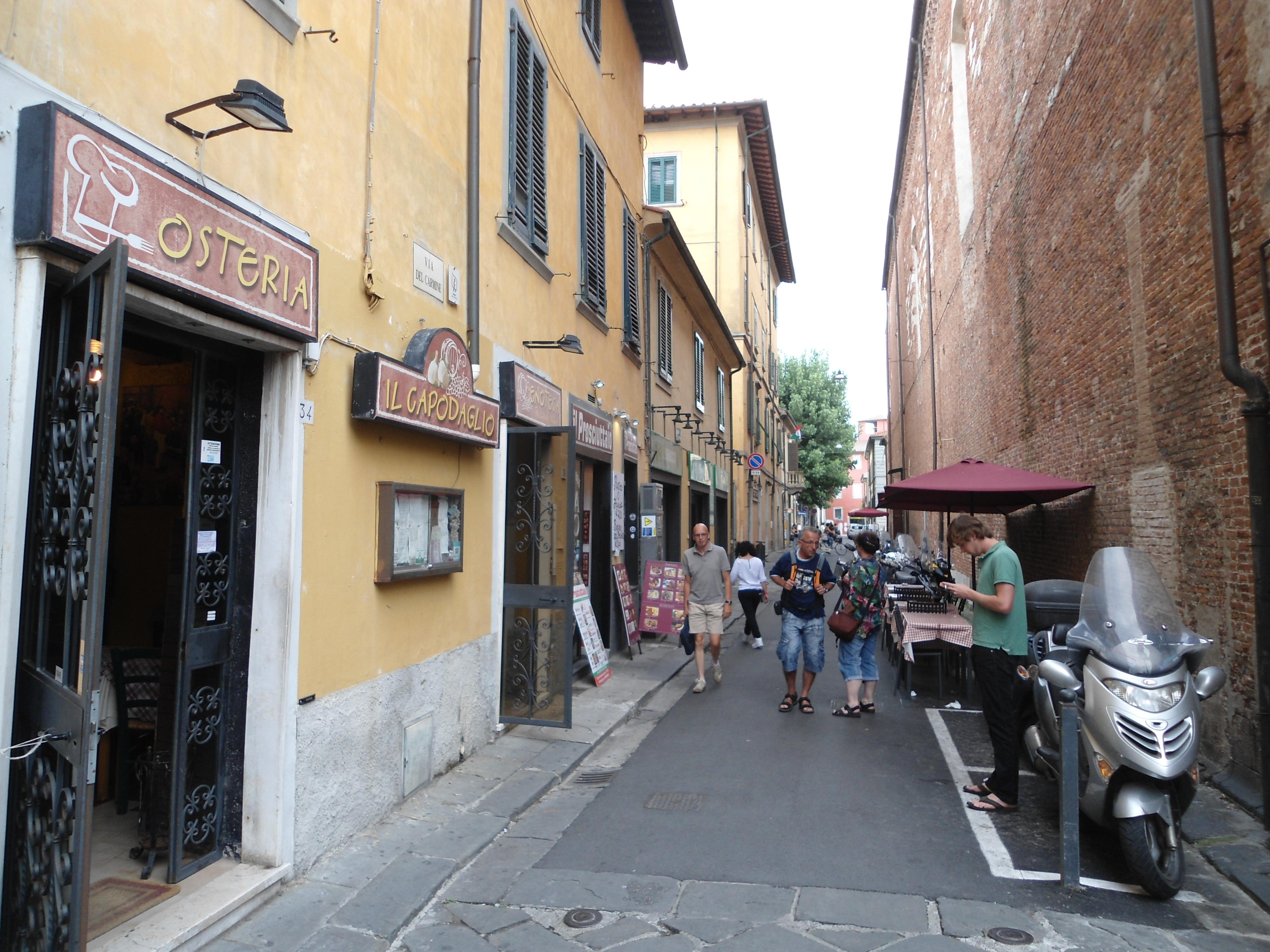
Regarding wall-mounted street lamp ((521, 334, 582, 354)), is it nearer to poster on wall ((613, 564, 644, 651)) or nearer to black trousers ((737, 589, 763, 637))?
poster on wall ((613, 564, 644, 651))

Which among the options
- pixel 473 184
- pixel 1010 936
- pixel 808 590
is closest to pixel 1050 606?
pixel 808 590

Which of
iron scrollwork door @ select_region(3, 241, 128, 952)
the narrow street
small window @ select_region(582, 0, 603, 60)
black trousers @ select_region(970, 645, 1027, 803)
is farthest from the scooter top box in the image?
small window @ select_region(582, 0, 603, 60)

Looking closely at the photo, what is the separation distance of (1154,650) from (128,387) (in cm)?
596

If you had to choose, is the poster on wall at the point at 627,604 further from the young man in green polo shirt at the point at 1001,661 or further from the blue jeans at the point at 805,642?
the young man in green polo shirt at the point at 1001,661

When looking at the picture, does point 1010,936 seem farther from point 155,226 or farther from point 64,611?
point 155,226

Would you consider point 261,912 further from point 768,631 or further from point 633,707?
point 768,631

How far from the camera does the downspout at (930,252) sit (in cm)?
2166

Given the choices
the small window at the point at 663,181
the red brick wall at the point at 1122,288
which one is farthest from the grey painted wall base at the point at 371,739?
the small window at the point at 663,181

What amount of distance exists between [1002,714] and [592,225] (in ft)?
22.9

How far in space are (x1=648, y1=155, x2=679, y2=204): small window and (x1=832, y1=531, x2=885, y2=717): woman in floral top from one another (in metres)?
18.4

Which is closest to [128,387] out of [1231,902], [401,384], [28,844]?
[401,384]

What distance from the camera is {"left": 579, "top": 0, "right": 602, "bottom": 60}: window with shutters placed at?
9688 mm

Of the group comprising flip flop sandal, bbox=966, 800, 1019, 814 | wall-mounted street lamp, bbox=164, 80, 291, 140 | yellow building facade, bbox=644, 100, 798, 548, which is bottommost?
flip flop sandal, bbox=966, 800, 1019, 814

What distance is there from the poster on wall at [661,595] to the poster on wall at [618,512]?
533 mm
